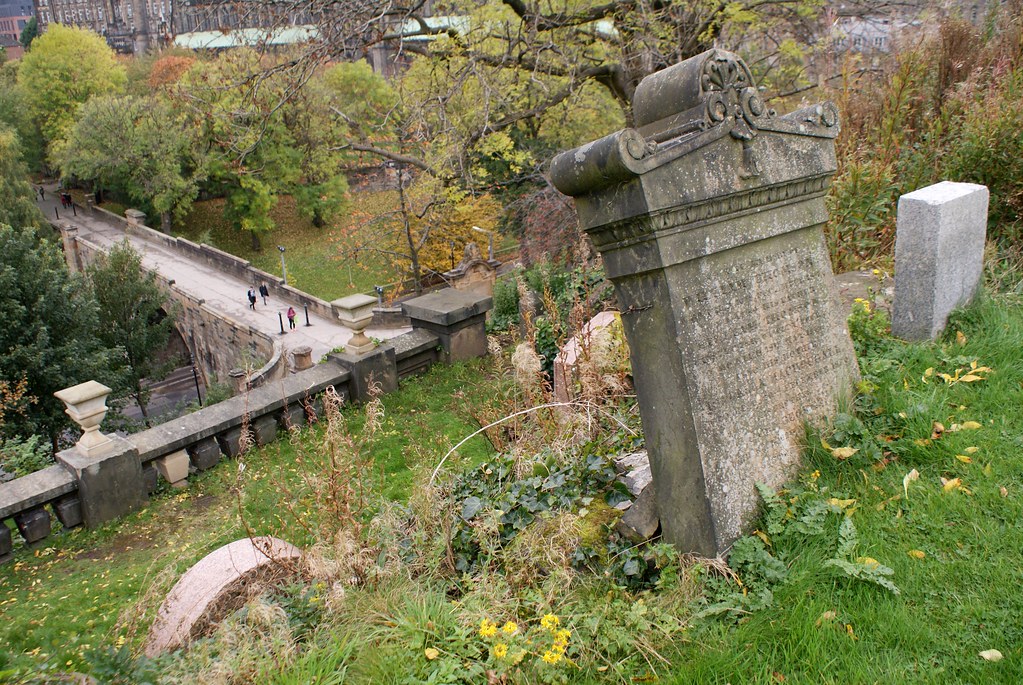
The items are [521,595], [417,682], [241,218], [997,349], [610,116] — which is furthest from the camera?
[241,218]

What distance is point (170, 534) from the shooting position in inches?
276

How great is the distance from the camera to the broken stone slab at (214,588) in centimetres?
387

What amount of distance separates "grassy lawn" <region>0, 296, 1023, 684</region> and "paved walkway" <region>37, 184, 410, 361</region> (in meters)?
16.7

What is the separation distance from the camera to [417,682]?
2.79 m

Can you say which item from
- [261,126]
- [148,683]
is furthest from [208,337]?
[148,683]

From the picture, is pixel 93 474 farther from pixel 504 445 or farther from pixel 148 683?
pixel 148 683

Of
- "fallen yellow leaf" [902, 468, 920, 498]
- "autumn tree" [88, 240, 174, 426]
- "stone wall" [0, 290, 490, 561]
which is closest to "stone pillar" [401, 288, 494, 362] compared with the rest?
"stone wall" [0, 290, 490, 561]

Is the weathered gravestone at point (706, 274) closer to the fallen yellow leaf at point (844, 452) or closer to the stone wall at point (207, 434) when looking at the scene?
the fallen yellow leaf at point (844, 452)

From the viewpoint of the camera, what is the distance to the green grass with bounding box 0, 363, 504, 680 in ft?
16.8

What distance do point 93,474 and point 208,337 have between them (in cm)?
2198

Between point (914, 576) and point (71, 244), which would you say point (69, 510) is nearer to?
point (914, 576)

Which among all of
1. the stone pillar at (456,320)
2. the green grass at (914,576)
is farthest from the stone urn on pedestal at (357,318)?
the green grass at (914,576)

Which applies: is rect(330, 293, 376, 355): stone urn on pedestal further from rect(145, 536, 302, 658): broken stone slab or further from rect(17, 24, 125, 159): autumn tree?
rect(17, 24, 125, 159): autumn tree

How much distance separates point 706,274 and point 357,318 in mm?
6926
